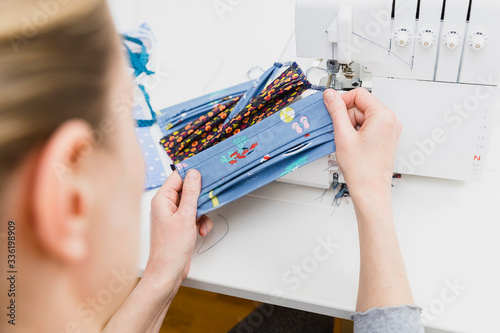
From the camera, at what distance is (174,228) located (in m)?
1.03

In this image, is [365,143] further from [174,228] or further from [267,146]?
[174,228]

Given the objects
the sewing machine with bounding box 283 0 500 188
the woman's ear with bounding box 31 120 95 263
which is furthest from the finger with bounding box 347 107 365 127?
the woman's ear with bounding box 31 120 95 263

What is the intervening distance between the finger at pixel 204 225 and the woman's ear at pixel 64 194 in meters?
0.76

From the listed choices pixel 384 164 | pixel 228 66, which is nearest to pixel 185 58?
pixel 228 66

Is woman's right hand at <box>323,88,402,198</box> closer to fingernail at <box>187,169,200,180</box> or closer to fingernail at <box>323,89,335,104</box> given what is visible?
fingernail at <box>323,89,335,104</box>

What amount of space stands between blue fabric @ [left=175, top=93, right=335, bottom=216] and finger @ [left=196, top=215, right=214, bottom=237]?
1.9 inches

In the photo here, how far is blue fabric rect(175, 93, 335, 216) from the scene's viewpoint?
1081 mm

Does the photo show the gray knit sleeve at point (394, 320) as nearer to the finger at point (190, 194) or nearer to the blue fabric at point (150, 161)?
the finger at point (190, 194)

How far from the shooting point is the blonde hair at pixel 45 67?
0.96 feet

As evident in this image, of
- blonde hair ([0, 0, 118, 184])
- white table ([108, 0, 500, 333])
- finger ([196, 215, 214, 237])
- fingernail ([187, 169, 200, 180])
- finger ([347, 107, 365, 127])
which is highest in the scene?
blonde hair ([0, 0, 118, 184])

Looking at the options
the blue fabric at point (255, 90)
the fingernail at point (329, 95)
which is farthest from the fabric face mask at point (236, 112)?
the fingernail at point (329, 95)

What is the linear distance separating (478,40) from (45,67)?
38.0 inches

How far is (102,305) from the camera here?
466 mm

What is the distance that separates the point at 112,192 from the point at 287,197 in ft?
2.89
